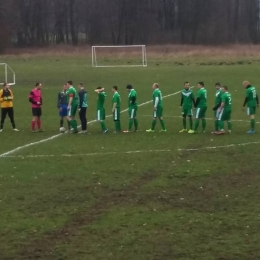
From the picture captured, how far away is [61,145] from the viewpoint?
908 inches

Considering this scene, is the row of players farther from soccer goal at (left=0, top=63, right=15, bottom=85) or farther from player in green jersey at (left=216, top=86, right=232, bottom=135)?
soccer goal at (left=0, top=63, right=15, bottom=85)

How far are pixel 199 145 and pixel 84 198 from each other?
7833mm

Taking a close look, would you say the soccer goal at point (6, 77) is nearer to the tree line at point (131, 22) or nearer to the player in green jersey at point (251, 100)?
the player in green jersey at point (251, 100)

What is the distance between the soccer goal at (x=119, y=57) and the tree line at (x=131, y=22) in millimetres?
28518

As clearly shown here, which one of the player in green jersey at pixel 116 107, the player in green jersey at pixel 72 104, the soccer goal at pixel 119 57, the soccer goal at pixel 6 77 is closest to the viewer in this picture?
the player in green jersey at pixel 116 107

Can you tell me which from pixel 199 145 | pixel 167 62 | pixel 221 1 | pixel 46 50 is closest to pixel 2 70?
pixel 167 62

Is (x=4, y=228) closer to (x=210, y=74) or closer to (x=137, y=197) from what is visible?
(x=137, y=197)

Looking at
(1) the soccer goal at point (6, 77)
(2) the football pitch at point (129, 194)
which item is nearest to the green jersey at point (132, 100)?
(2) the football pitch at point (129, 194)

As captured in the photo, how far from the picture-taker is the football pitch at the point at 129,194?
12.2 m

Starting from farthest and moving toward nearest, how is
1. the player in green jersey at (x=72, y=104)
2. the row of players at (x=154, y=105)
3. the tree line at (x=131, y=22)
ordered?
the tree line at (x=131, y=22), the player in green jersey at (x=72, y=104), the row of players at (x=154, y=105)

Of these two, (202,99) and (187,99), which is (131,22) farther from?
(202,99)

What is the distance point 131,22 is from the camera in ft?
366

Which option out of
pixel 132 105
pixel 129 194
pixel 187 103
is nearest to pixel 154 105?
pixel 132 105

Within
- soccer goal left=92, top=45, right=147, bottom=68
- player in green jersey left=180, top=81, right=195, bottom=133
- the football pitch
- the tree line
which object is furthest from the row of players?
the tree line
